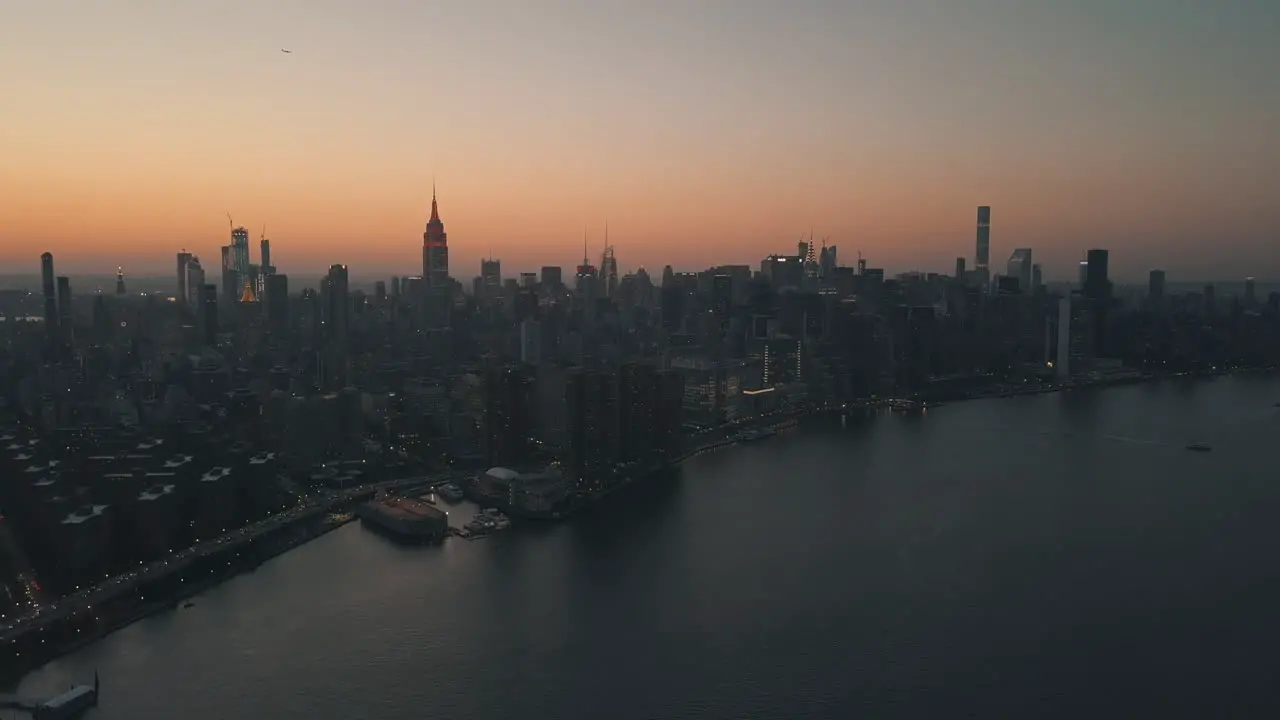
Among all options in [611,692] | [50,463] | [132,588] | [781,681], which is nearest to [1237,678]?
[781,681]

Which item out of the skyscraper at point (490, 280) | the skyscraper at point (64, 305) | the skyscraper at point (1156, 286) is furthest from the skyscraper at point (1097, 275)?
the skyscraper at point (64, 305)

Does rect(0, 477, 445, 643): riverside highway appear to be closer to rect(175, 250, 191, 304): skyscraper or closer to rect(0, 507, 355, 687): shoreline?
rect(0, 507, 355, 687): shoreline

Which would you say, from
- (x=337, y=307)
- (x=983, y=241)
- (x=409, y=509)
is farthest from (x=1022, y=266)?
(x=409, y=509)

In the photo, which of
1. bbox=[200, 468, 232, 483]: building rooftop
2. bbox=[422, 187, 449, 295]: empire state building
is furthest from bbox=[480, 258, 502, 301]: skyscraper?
bbox=[200, 468, 232, 483]: building rooftop

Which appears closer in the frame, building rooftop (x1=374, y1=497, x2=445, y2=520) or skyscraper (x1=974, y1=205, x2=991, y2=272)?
building rooftop (x1=374, y1=497, x2=445, y2=520)

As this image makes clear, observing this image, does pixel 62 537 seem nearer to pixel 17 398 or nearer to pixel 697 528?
pixel 697 528

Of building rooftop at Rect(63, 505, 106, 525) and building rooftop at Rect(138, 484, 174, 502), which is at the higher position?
building rooftop at Rect(138, 484, 174, 502)
